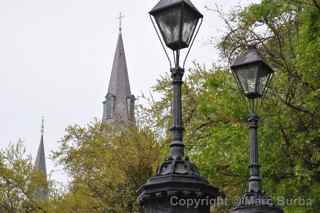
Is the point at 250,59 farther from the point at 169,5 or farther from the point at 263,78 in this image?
the point at 169,5

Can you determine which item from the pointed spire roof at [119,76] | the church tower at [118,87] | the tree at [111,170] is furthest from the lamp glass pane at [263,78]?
the pointed spire roof at [119,76]

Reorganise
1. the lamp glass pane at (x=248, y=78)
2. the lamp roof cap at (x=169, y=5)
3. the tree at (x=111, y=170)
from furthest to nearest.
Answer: the tree at (x=111, y=170), the lamp glass pane at (x=248, y=78), the lamp roof cap at (x=169, y=5)

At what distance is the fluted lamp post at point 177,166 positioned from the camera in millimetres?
6625

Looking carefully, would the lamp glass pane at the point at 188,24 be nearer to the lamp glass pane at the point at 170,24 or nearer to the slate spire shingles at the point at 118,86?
the lamp glass pane at the point at 170,24

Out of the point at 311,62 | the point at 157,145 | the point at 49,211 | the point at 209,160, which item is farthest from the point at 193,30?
the point at 49,211

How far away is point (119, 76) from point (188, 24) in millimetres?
90438

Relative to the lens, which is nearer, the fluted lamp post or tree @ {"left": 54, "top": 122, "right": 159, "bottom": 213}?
the fluted lamp post

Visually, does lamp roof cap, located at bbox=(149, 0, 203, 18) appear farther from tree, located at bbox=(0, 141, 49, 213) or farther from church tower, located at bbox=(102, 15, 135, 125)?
church tower, located at bbox=(102, 15, 135, 125)

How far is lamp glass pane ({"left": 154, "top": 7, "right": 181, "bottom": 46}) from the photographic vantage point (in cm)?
723

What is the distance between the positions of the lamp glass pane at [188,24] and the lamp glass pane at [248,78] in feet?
12.4

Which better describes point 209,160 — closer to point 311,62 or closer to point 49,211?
point 311,62

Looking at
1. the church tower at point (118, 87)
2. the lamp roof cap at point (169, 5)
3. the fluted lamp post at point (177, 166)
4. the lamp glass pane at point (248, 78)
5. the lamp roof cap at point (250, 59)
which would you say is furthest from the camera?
the church tower at point (118, 87)

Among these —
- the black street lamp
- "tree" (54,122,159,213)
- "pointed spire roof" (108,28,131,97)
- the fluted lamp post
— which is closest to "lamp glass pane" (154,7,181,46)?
the fluted lamp post

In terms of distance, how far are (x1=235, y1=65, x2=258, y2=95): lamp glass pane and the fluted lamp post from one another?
3498 mm
